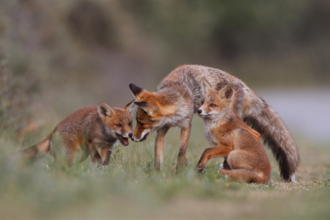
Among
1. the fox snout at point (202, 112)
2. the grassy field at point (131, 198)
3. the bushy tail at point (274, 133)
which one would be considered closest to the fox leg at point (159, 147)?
the fox snout at point (202, 112)

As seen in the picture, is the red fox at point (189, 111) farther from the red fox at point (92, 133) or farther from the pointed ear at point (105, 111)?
the pointed ear at point (105, 111)

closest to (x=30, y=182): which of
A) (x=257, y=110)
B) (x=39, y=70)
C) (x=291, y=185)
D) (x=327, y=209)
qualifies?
(x=327, y=209)

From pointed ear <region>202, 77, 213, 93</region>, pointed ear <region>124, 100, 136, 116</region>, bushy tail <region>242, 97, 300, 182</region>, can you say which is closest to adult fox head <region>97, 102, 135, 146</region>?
pointed ear <region>124, 100, 136, 116</region>

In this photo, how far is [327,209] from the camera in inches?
164

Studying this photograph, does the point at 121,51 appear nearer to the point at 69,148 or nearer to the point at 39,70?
the point at 39,70

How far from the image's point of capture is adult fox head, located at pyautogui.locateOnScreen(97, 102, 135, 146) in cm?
697

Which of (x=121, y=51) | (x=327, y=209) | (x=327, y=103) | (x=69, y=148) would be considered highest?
(x=121, y=51)

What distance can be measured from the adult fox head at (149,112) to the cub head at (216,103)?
54cm

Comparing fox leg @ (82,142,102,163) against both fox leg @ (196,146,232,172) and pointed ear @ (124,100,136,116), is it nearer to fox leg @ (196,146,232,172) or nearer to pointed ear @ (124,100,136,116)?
pointed ear @ (124,100,136,116)

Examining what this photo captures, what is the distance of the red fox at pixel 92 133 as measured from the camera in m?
6.97

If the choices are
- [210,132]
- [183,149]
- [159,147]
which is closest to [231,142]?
[210,132]

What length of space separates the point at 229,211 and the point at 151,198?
2.68ft

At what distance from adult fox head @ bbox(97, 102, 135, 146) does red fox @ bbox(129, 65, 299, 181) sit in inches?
12.6

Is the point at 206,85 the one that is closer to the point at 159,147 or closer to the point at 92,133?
the point at 159,147
